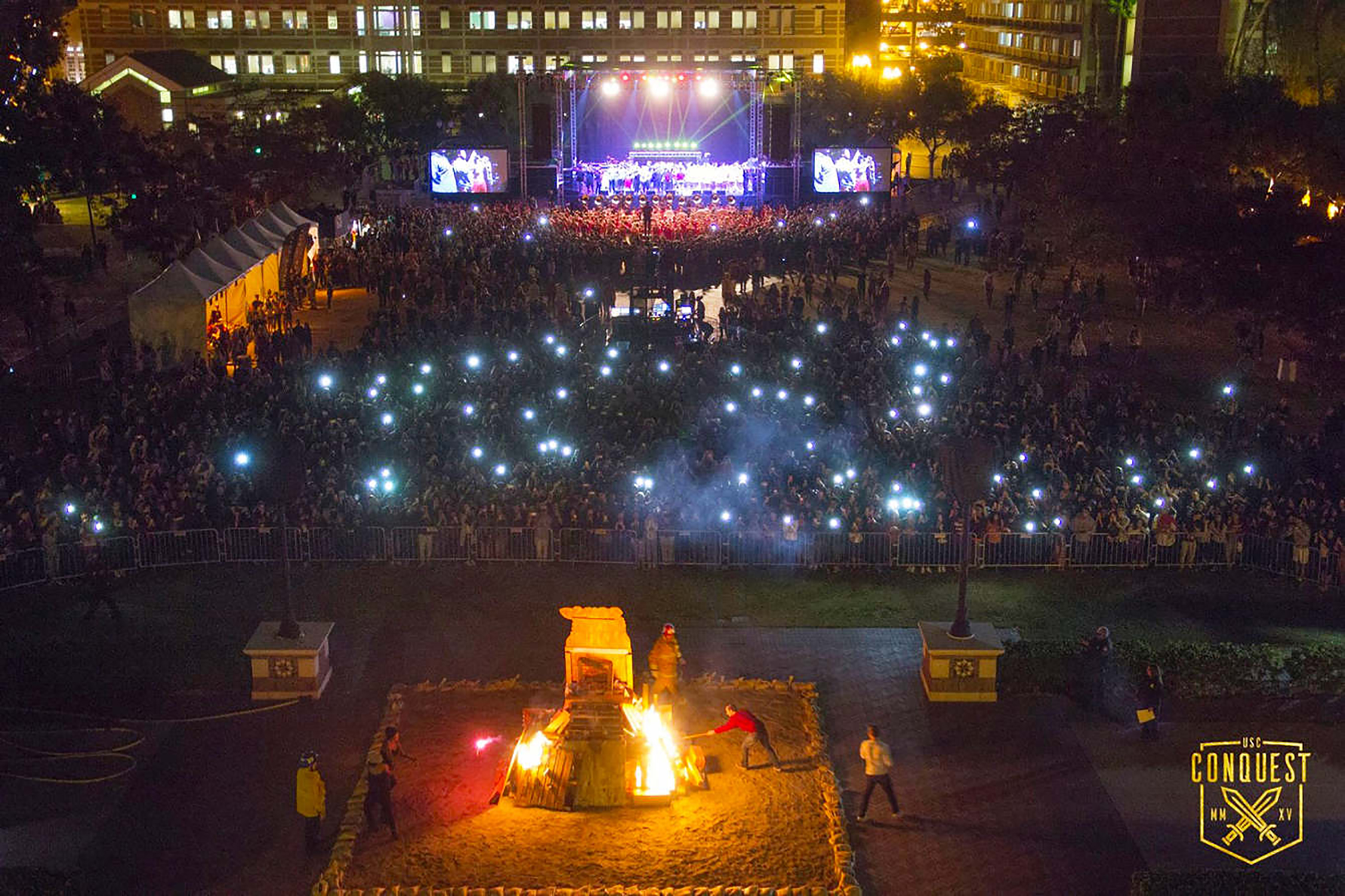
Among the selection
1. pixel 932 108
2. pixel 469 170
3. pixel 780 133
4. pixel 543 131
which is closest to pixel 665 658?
pixel 780 133

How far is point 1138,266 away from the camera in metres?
38.8

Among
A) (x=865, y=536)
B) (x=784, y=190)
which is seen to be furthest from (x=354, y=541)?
(x=784, y=190)

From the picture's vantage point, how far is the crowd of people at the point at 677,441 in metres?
21.2

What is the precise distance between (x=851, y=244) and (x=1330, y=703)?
29.5 metres

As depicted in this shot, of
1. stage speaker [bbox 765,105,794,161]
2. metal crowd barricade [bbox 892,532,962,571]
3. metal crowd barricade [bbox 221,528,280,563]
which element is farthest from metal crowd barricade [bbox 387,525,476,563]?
stage speaker [bbox 765,105,794,161]

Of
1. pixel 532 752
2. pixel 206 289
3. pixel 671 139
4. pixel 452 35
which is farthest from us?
pixel 452 35

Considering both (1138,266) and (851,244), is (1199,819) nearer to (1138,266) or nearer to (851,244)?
(1138,266)

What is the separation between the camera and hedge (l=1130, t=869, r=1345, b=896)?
11789 millimetres

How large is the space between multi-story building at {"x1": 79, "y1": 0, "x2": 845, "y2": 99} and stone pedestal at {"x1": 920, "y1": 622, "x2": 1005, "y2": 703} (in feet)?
226

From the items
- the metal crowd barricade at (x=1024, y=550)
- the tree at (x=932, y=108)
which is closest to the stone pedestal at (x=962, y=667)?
the metal crowd barricade at (x=1024, y=550)

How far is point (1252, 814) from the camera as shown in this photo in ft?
47.2

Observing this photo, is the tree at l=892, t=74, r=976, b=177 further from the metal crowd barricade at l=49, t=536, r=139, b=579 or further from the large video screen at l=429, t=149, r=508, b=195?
the metal crowd barricade at l=49, t=536, r=139, b=579

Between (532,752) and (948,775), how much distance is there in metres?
4.49

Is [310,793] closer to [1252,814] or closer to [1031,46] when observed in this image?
[1252,814]
